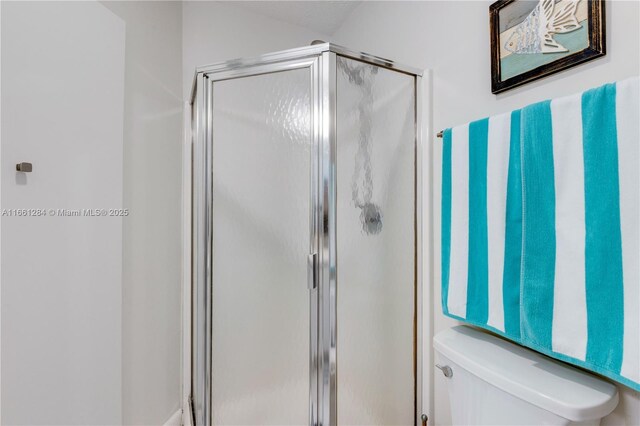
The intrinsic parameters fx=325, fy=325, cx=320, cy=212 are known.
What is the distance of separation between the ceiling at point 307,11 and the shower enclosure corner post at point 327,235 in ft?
2.66

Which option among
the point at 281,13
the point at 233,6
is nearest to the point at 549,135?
the point at 281,13

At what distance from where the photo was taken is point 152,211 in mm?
1521

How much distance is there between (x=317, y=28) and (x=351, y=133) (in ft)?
3.72

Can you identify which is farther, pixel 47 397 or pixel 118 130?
pixel 118 130

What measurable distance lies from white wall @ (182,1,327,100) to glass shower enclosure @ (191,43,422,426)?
0.48 metres

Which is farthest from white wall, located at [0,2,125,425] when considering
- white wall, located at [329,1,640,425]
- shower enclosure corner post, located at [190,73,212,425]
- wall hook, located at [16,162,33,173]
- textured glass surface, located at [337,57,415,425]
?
white wall, located at [329,1,640,425]

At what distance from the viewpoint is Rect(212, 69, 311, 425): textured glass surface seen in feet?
4.04

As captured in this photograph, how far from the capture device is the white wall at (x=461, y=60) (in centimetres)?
78

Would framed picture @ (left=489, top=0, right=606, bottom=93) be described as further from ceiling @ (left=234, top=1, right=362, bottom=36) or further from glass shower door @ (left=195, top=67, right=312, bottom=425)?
ceiling @ (left=234, top=1, right=362, bottom=36)

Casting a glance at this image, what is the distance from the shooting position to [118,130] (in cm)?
130

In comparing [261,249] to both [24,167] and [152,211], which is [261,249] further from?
[24,167]

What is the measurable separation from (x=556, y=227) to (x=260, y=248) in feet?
3.23

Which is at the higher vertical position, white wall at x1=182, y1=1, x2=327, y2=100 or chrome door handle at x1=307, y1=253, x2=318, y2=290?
white wall at x1=182, y1=1, x2=327, y2=100

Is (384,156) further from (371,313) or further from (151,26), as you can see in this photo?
(151,26)
